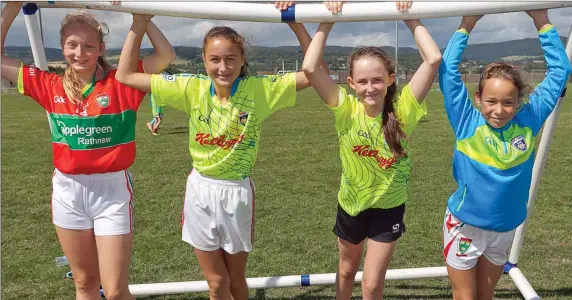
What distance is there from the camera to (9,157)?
37.3 ft

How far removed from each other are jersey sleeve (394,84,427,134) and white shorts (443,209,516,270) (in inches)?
24.5

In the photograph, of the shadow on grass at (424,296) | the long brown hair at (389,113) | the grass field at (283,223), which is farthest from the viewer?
the grass field at (283,223)

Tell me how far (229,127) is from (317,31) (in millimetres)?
756

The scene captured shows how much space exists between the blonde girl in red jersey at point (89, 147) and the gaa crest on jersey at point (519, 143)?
Result: 7.12 ft

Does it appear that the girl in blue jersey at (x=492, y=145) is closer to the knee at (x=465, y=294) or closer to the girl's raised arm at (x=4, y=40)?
the knee at (x=465, y=294)

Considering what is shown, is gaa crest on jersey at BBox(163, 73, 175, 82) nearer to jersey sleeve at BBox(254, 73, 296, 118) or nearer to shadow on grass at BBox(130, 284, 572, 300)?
jersey sleeve at BBox(254, 73, 296, 118)

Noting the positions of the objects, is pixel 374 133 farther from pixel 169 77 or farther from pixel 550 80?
pixel 169 77

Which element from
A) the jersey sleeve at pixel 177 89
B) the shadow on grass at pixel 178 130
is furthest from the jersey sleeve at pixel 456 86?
the shadow on grass at pixel 178 130

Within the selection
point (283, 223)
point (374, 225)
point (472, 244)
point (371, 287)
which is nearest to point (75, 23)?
point (374, 225)

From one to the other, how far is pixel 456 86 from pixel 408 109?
0.30 m

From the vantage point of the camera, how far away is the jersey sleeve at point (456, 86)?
3.01 meters

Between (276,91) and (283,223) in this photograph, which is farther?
(283,223)

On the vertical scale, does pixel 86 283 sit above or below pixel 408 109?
below

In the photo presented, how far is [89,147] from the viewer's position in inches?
122
